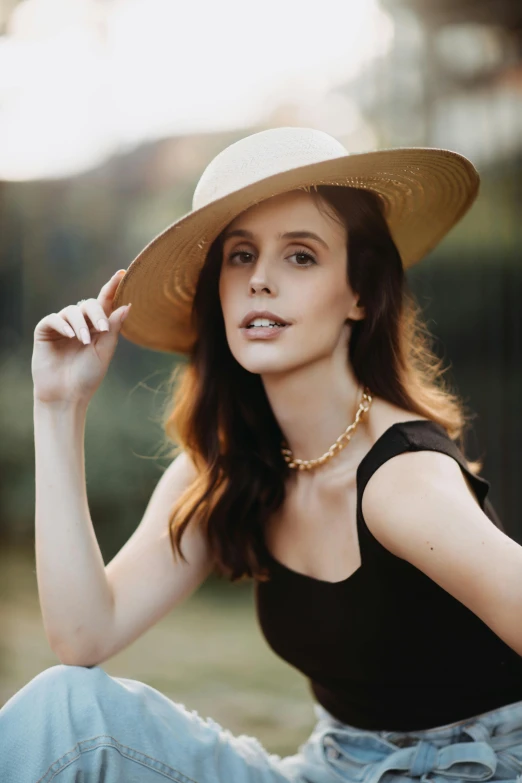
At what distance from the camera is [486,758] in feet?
4.51

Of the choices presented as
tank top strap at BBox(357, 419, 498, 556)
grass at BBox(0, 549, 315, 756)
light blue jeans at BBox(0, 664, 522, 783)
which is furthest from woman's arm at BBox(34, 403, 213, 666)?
grass at BBox(0, 549, 315, 756)

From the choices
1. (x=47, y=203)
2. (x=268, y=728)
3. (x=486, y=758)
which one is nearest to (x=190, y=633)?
(x=268, y=728)

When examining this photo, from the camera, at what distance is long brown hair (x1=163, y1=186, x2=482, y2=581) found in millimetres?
1591

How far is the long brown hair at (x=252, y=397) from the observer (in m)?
1.59

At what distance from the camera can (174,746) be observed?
55.8 inches

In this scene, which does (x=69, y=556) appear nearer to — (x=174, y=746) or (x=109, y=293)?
(x=174, y=746)

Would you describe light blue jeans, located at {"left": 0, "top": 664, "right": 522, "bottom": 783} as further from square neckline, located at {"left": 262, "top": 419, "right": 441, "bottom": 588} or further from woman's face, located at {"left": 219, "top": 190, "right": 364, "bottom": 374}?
woman's face, located at {"left": 219, "top": 190, "right": 364, "bottom": 374}

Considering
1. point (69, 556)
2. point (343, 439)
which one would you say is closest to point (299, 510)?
point (343, 439)

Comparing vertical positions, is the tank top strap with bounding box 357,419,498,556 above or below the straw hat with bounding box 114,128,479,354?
below

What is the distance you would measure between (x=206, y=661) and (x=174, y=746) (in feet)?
6.24

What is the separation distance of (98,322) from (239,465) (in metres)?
0.43

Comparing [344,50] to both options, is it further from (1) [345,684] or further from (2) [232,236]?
(1) [345,684]

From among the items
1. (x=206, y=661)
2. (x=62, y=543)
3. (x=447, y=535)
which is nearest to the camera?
(x=447, y=535)

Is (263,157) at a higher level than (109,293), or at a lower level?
higher
